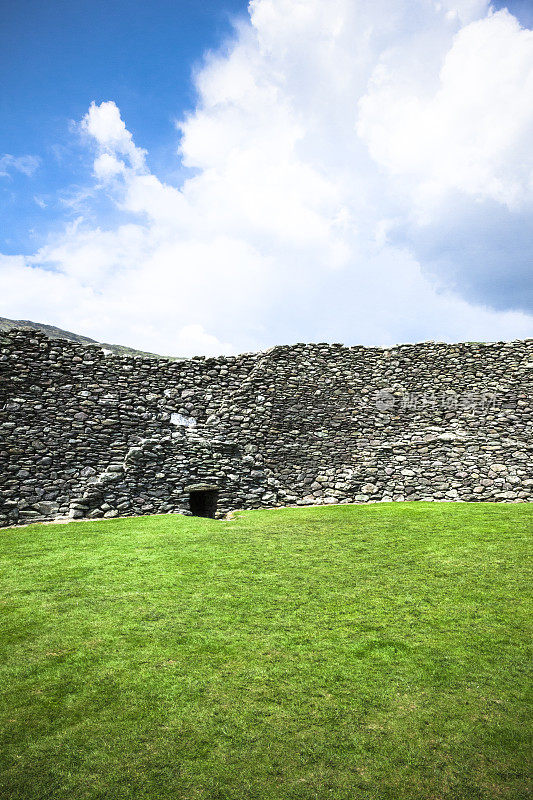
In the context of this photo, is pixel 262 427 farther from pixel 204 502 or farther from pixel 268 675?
pixel 268 675

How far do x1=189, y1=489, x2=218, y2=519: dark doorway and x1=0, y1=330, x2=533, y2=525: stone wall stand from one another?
0.37 m

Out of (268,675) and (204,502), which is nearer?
(268,675)

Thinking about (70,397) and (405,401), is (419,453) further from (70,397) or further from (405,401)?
(70,397)

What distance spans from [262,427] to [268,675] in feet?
41.2

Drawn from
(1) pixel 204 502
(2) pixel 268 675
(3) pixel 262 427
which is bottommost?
(1) pixel 204 502

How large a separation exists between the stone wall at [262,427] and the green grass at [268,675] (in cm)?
599

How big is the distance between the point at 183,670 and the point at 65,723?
4.11ft

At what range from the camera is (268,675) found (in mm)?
5055

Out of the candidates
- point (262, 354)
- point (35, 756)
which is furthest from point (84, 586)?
point (262, 354)

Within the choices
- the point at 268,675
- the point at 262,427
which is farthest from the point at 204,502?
the point at 268,675

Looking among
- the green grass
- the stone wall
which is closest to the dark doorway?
the stone wall

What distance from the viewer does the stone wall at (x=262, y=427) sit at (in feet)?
50.4

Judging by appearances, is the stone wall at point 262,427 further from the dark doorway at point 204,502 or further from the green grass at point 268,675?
the green grass at point 268,675

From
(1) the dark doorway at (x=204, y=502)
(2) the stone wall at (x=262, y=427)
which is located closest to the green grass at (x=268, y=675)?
(2) the stone wall at (x=262, y=427)
